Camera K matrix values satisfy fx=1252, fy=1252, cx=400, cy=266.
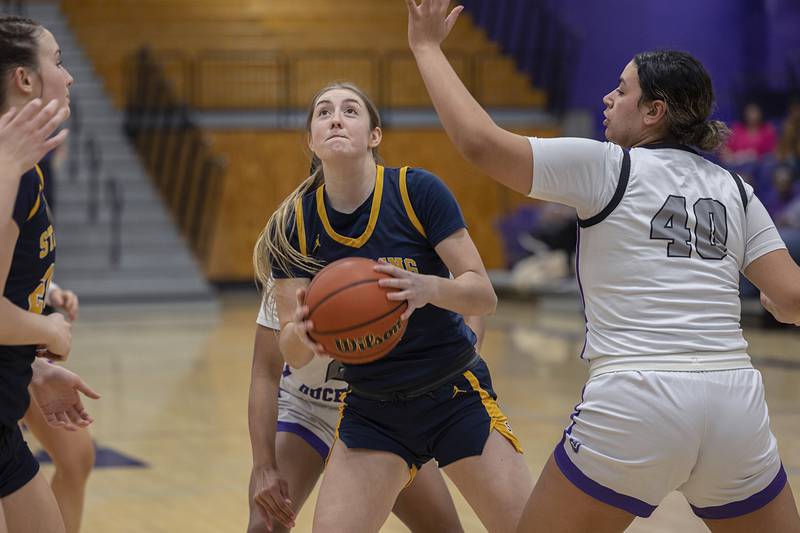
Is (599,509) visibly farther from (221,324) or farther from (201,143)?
(201,143)

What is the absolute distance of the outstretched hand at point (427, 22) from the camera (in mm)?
2809

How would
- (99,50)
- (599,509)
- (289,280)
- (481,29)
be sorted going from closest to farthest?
1. (599,509)
2. (289,280)
3. (99,50)
4. (481,29)

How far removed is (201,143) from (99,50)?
Result: 3.28 meters

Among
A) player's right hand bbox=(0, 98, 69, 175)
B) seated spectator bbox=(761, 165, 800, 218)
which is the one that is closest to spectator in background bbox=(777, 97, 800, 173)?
seated spectator bbox=(761, 165, 800, 218)

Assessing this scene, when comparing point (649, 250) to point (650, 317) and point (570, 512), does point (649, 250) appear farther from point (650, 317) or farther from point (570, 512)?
point (570, 512)

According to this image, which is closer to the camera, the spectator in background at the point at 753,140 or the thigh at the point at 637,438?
the thigh at the point at 637,438

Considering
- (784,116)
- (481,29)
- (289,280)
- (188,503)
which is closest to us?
(289,280)

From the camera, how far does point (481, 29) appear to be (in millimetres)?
19906

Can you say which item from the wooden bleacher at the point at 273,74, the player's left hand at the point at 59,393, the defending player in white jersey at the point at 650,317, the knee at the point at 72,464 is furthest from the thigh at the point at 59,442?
the wooden bleacher at the point at 273,74

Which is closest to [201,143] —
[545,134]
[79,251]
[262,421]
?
[79,251]

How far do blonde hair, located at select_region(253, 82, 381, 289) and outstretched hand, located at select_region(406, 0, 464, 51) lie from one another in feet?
2.34

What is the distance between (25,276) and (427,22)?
3.56ft

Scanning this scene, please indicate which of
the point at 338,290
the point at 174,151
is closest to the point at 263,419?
the point at 338,290

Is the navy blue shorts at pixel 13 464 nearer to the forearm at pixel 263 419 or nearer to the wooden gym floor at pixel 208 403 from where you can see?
the forearm at pixel 263 419
